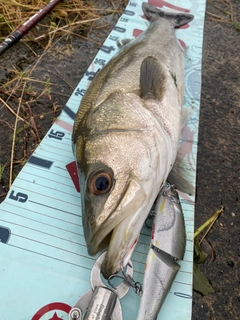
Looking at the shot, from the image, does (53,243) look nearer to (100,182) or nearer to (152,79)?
(100,182)

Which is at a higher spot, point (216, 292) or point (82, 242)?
point (82, 242)

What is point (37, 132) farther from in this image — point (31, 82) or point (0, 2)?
point (0, 2)

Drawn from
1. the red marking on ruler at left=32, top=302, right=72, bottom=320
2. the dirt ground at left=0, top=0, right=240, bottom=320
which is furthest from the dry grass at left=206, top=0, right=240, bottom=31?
the red marking on ruler at left=32, top=302, right=72, bottom=320

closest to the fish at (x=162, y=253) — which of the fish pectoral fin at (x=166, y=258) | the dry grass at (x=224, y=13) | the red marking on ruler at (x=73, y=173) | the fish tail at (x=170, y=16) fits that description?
the fish pectoral fin at (x=166, y=258)

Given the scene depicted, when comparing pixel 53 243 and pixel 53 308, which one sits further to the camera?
pixel 53 243

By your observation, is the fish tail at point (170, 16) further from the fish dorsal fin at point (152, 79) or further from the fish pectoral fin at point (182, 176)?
the fish pectoral fin at point (182, 176)

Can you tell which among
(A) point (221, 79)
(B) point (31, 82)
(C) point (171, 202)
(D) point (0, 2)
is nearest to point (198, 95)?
(A) point (221, 79)

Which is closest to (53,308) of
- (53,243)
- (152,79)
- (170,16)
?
(53,243)
